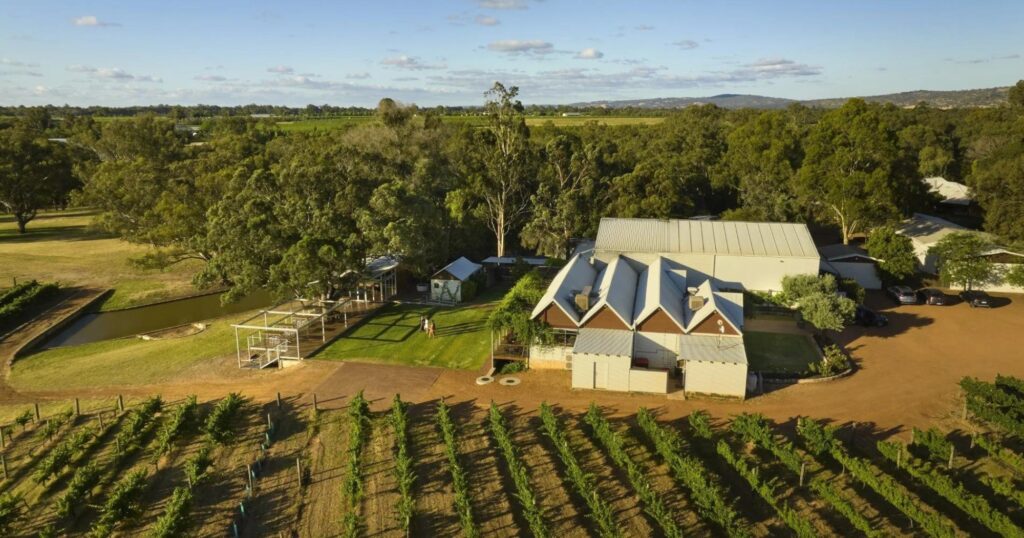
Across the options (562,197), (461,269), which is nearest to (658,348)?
(461,269)

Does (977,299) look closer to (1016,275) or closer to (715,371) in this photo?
(1016,275)

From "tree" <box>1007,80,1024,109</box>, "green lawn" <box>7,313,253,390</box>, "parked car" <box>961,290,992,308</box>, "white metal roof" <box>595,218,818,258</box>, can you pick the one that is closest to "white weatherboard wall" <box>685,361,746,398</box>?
"white metal roof" <box>595,218,818,258</box>

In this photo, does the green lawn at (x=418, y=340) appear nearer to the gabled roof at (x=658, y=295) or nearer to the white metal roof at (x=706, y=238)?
the gabled roof at (x=658, y=295)

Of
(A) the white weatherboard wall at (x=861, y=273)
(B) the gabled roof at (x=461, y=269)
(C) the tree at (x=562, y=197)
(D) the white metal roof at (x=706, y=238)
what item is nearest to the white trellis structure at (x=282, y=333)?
(B) the gabled roof at (x=461, y=269)

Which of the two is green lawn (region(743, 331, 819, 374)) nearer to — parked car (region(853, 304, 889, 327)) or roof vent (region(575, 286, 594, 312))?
parked car (region(853, 304, 889, 327))

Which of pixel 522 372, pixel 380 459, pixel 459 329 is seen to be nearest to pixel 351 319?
pixel 459 329
